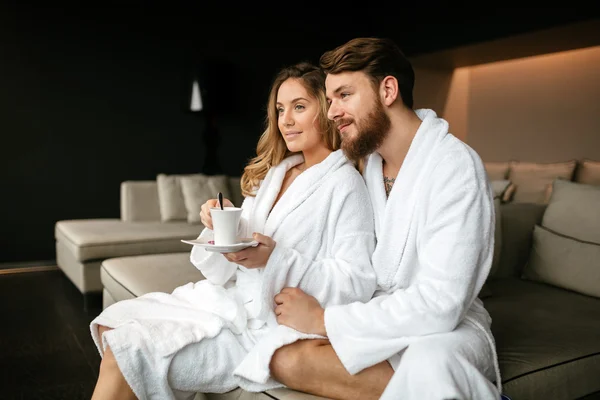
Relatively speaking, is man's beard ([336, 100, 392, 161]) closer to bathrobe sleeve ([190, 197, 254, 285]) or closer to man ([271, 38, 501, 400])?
man ([271, 38, 501, 400])

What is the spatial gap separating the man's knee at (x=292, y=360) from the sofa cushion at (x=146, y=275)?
44.9 inches

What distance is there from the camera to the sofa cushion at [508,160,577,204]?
13.6 feet

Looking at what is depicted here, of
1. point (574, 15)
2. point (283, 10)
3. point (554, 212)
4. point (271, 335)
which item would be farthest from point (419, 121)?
point (283, 10)

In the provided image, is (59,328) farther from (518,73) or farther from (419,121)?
(518,73)

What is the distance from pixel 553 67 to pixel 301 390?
482 cm

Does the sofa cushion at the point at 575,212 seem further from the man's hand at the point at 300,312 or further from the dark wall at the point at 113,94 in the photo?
the dark wall at the point at 113,94

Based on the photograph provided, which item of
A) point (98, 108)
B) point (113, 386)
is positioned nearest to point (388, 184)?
point (113, 386)

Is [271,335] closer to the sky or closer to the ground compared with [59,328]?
closer to the sky

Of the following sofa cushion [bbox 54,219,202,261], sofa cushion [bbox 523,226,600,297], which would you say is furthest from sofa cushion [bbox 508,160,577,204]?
sofa cushion [bbox 54,219,202,261]

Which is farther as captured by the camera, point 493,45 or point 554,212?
point 493,45

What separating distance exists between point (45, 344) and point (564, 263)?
8.28ft

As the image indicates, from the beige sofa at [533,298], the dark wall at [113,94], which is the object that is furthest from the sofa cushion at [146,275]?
the dark wall at [113,94]

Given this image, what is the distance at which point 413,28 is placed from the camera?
19.0 ft

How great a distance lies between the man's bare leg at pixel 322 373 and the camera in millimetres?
1245
